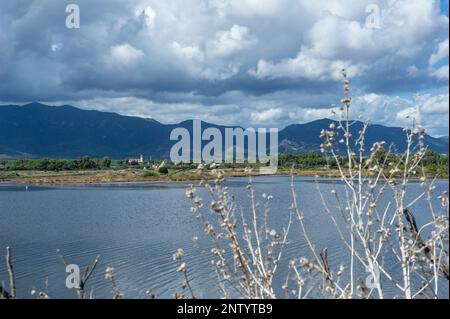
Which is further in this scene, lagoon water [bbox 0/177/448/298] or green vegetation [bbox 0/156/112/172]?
green vegetation [bbox 0/156/112/172]

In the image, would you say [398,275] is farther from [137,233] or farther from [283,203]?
[283,203]

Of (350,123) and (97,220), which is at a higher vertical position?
(350,123)

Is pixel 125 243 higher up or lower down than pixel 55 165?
lower down

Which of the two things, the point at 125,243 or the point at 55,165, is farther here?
the point at 55,165

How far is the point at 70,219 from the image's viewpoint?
31.5 m

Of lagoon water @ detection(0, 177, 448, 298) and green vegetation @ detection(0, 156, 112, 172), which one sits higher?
green vegetation @ detection(0, 156, 112, 172)

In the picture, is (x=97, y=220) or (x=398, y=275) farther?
(x=97, y=220)

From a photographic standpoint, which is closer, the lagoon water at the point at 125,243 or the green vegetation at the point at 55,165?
the lagoon water at the point at 125,243

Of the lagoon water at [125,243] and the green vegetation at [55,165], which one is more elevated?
the green vegetation at [55,165]
